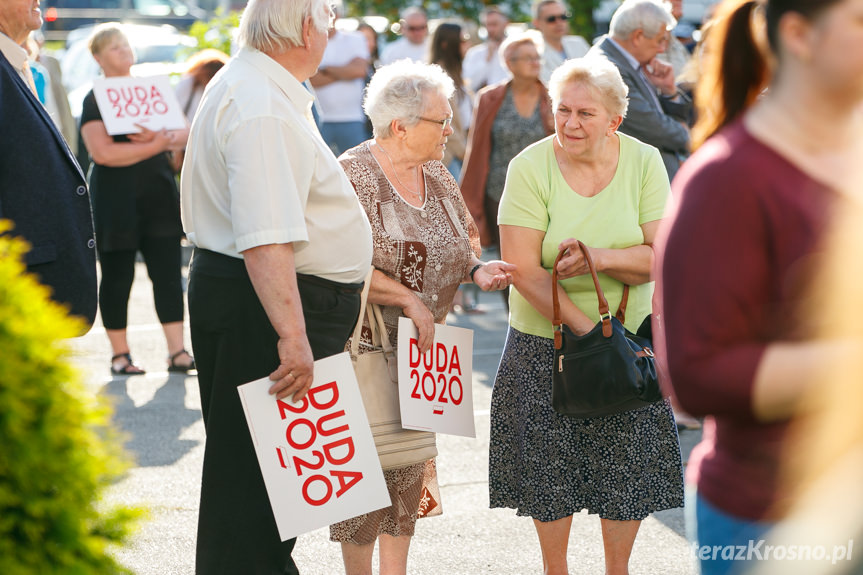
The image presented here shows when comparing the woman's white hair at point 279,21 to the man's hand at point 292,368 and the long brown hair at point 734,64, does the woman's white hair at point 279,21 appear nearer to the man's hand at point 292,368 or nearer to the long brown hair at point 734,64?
the man's hand at point 292,368

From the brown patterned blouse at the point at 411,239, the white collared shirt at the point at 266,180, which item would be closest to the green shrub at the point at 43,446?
the white collared shirt at the point at 266,180

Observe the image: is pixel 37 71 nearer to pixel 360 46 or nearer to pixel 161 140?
pixel 161 140

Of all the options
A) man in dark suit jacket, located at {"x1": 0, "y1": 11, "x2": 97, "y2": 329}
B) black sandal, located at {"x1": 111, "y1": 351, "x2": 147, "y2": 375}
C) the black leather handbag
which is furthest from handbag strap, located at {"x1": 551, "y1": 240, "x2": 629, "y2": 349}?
black sandal, located at {"x1": 111, "y1": 351, "x2": 147, "y2": 375}

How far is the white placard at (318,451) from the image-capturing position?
2975 millimetres

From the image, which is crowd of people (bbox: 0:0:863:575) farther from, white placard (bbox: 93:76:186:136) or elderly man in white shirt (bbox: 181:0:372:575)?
white placard (bbox: 93:76:186:136)

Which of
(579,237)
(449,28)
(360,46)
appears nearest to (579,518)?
(579,237)

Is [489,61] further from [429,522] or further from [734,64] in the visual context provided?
[734,64]

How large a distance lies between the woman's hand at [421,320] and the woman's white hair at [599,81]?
0.79m

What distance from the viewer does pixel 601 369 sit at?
3418 mm

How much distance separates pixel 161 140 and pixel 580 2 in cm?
1006

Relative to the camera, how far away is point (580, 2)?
51.0 ft

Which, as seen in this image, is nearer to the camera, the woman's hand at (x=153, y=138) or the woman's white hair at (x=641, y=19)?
the woman's white hair at (x=641, y=19)

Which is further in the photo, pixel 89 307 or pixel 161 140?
pixel 161 140

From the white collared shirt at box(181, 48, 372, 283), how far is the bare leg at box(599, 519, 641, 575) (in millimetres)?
1244
